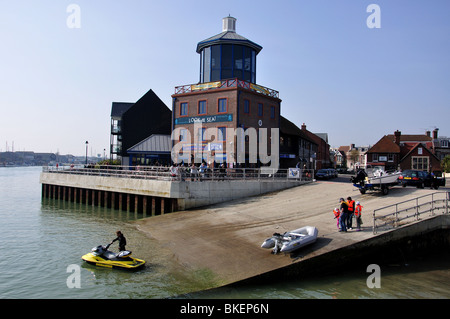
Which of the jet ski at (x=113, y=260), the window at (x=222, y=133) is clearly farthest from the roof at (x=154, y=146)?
the jet ski at (x=113, y=260)

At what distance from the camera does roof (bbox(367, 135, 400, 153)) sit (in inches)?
2677

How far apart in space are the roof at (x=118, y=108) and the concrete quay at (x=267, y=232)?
43.6m

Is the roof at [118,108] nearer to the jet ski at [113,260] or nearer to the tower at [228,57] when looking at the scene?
the tower at [228,57]

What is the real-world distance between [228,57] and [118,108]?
36351 mm

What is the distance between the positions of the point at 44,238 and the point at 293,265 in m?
14.5

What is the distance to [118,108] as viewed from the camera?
211 ft

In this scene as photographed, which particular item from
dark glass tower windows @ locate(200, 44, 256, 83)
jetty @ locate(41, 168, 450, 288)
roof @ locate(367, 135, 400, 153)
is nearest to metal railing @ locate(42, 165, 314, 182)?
jetty @ locate(41, 168, 450, 288)

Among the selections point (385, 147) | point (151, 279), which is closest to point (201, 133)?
point (151, 279)

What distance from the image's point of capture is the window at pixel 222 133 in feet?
107

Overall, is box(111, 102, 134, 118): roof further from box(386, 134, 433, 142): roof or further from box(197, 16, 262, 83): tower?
box(386, 134, 433, 142): roof

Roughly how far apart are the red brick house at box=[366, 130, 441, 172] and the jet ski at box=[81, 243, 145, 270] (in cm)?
6305

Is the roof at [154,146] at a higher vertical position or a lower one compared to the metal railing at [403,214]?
higher
